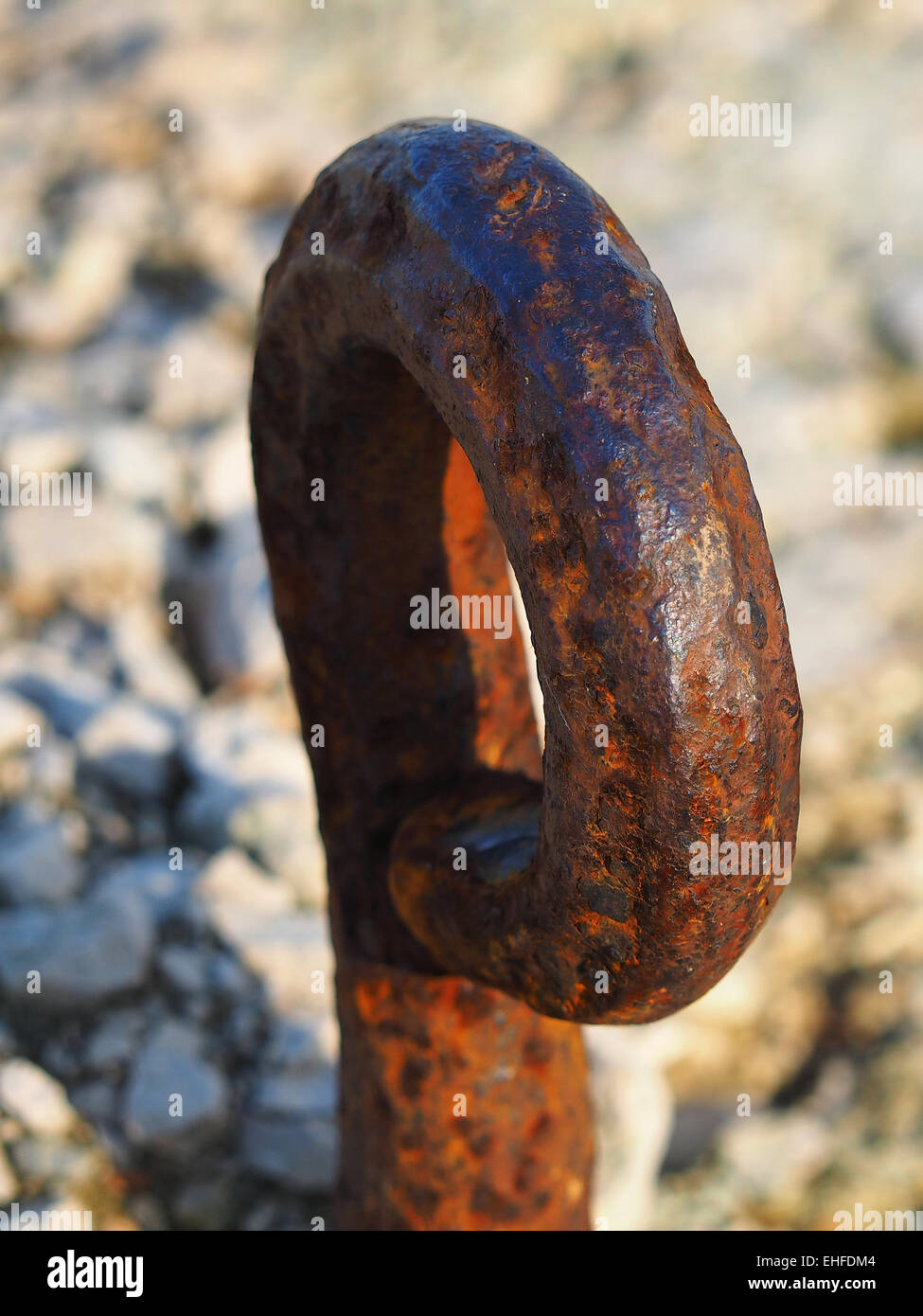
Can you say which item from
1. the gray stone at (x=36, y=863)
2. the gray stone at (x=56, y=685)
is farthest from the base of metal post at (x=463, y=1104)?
the gray stone at (x=56, y=685)

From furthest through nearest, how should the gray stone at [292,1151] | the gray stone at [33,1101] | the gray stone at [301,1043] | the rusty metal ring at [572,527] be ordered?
the gray stone at [301,1043], the gray stone at [292,1151], the gray stone at [33,1101], the rusty metal ring at [572,527]

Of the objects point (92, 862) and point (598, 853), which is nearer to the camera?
point (598, 853)

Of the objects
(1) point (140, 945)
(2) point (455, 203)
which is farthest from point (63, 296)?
(2) point (455, 203)

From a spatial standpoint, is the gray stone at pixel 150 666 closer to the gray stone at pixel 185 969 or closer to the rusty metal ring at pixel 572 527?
the gray stone at pixel 185 969

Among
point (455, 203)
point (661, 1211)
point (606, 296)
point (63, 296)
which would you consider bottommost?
point (661, 1211)

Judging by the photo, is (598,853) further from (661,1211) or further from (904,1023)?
(904,1023)
